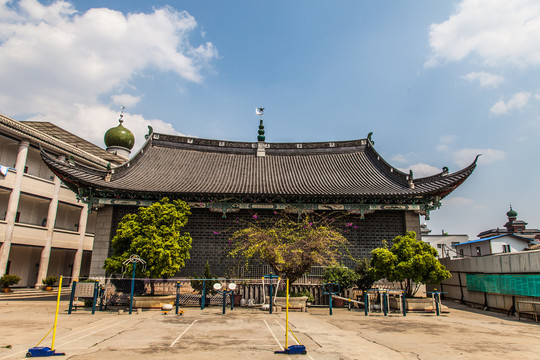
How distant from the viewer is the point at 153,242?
15.6 meters

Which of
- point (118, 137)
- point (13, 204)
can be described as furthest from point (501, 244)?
point (118, 137)

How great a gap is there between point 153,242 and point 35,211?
1940 cm

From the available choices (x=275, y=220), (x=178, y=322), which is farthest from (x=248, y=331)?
(x=275, y=220)

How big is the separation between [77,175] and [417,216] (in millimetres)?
19529

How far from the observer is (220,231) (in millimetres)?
20734

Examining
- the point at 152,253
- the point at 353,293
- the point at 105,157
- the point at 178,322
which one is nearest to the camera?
the point at 178,322

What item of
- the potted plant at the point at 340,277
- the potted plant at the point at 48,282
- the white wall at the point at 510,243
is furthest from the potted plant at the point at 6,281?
the white wall at the point at 510,243

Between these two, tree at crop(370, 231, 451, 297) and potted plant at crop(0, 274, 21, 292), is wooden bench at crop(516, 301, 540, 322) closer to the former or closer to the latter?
tree at crop(370, 231, 451, 297)

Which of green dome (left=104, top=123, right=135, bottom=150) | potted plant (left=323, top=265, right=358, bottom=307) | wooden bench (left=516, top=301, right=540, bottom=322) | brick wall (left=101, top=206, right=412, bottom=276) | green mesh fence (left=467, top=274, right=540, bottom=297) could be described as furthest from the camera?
green dome (left=104, top=123, right=135, bottom=150)

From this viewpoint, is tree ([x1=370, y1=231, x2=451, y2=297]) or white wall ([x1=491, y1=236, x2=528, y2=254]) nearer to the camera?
tree ([x1=370, y1=231, x2=451, y2=297])

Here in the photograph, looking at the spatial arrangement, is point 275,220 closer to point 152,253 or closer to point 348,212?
point 348,212

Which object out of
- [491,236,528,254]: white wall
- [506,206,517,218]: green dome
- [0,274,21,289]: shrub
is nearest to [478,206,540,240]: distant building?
[506,206,517,218]: green dome

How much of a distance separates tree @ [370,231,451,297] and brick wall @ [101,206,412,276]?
478cm

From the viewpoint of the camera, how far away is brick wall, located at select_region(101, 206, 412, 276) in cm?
2038
